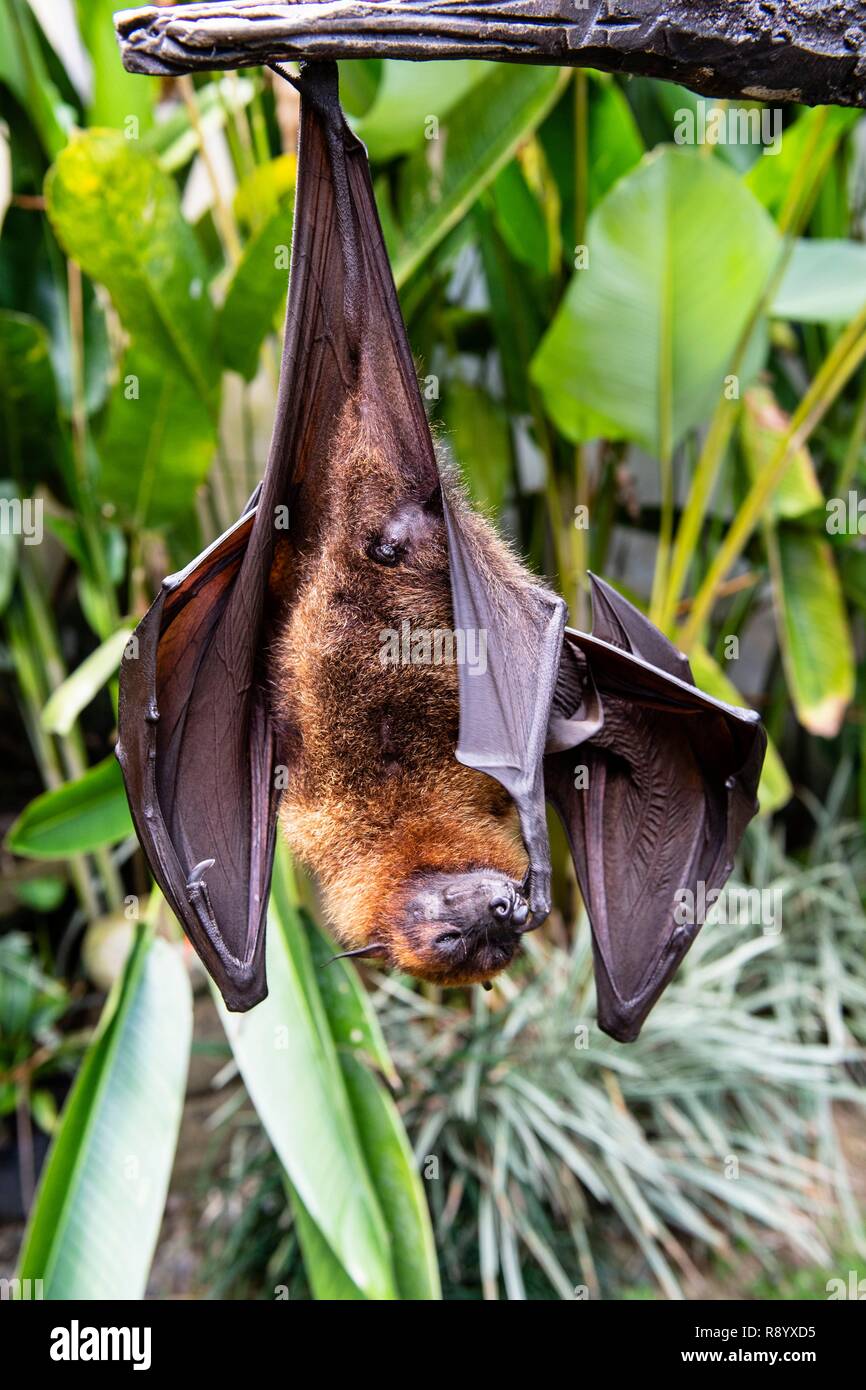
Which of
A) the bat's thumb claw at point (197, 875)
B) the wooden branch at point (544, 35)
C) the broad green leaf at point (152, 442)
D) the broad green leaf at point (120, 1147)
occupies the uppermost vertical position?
the broad green leaf at point (152, 442)

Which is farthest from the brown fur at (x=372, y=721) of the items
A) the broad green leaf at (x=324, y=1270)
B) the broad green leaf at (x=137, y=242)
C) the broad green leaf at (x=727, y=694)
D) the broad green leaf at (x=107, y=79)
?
the broad green leaf at (x=107, y=79)

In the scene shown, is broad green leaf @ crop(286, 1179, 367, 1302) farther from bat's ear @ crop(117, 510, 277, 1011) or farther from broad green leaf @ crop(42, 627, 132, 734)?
broad green leaf @ crop(42, 627, 132, 734)

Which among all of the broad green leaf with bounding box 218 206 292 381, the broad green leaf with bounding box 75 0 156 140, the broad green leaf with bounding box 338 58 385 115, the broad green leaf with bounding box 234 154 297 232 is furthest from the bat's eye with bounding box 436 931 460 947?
the broad green leaf with bounding box 75 0 156 140

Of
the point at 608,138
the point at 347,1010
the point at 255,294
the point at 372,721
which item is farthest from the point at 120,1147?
the point at 608,138

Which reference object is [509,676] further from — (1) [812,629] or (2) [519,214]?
(1) [812,629]

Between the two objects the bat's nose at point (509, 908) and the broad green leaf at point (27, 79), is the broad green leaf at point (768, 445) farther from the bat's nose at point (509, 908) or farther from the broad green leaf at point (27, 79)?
the bat's nose at point (509, 908)
